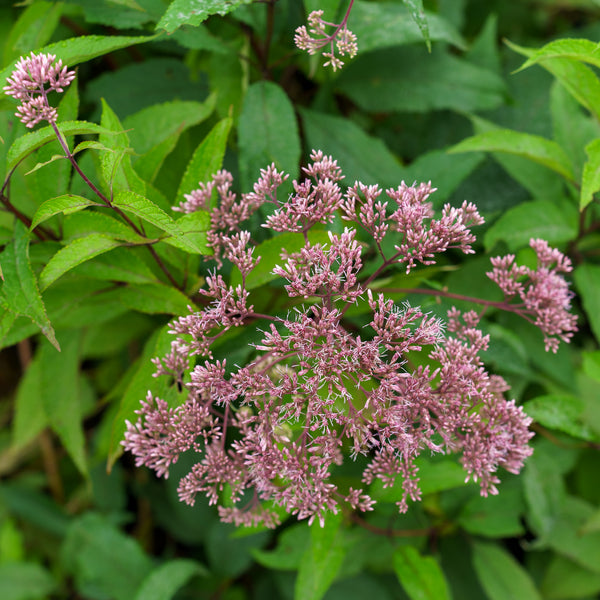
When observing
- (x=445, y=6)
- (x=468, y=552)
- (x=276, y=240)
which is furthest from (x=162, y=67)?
(x=468, y=552)

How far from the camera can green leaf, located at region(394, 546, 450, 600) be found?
6.47 ft

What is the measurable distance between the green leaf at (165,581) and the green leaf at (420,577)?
953 millimetres

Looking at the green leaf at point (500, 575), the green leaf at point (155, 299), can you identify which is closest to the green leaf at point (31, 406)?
the green leaf at point (155, 299)

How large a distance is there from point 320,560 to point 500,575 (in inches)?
45.9

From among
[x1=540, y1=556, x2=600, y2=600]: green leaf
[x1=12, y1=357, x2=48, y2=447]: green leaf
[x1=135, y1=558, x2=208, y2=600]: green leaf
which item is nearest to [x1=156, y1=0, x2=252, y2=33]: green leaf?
[x1=12, y1=357, x2=48, y2=447]: green leaf

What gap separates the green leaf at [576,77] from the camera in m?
1.80

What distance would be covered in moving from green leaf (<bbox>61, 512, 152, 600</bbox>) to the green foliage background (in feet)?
0.04

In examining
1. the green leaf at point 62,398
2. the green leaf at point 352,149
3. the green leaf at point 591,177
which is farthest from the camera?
the green leaf at point 352,149

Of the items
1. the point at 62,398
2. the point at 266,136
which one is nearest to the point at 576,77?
the point at 266,136

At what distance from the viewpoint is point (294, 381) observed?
1315 mm

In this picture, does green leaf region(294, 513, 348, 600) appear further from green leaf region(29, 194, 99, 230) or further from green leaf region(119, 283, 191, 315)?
green leaf region(29, 194, 99, 230)

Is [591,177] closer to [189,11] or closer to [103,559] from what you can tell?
[189,11]

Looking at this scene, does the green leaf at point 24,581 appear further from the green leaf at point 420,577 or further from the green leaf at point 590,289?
the green leaf at point 590,289

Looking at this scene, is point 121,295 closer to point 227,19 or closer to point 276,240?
point 276,240
